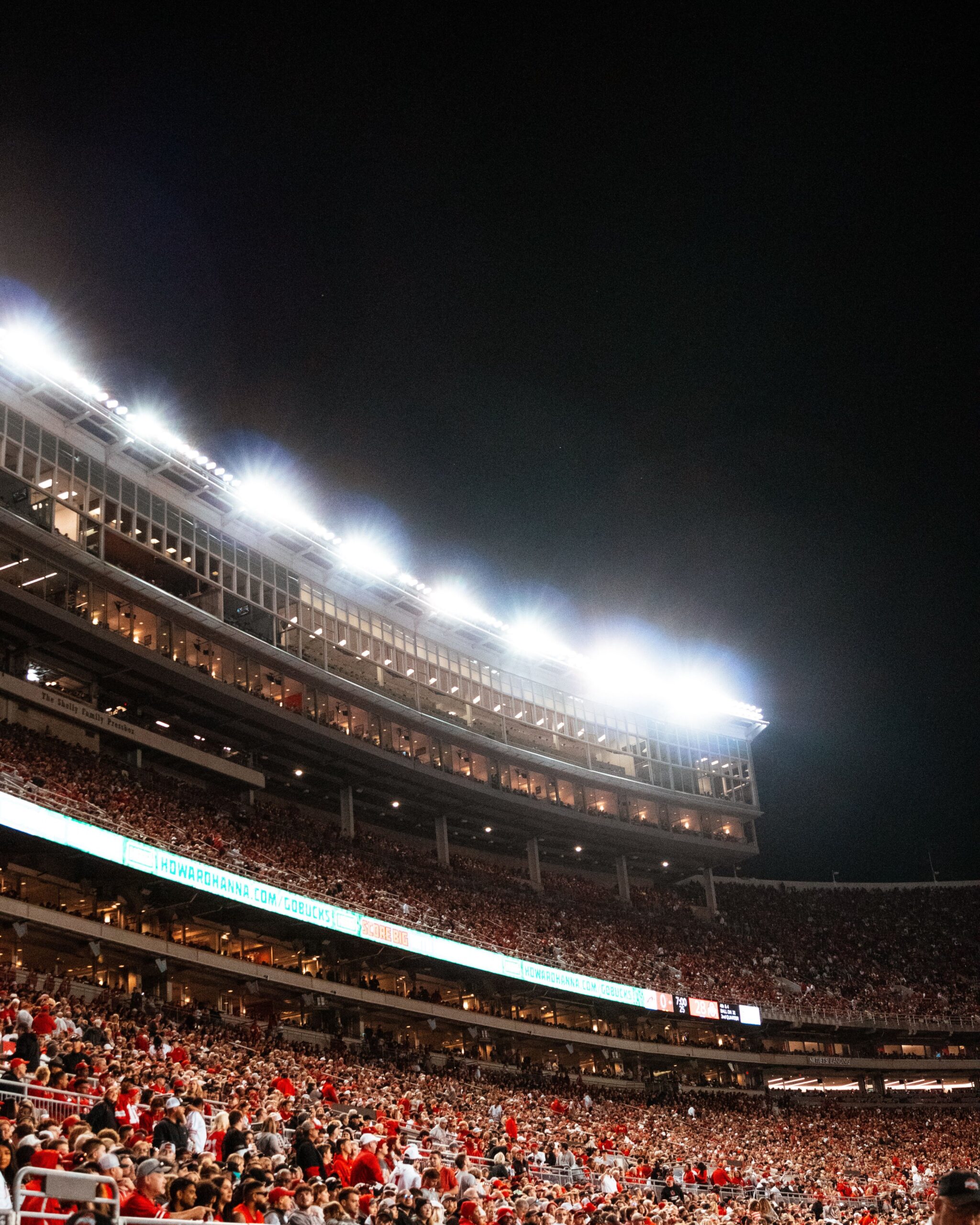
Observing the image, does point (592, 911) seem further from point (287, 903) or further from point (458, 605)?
point (287, 903)

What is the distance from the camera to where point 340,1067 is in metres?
30.8

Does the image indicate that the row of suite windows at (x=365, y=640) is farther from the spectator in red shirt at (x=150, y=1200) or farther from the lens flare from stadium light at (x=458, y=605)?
the spectator in red shirt at (x=150, y=1200)

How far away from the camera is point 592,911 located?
52594 millimetres

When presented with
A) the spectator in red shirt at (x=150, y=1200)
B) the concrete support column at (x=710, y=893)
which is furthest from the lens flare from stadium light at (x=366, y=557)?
the spectator in red shirt at (x=150, y=1200)

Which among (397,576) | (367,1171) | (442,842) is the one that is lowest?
(367,1171)

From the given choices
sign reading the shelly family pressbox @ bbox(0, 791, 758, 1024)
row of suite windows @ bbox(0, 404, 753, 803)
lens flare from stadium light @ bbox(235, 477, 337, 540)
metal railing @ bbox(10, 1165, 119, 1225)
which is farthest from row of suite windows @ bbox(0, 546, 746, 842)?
metal railing @ bbox(10, 1165, 119, 1225)

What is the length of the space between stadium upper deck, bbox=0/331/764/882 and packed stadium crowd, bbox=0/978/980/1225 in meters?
12.3

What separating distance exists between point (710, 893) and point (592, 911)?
10.8m

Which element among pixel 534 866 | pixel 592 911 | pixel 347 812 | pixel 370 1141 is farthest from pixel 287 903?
pixel 534 866

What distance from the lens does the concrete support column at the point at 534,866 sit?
53.2 metres

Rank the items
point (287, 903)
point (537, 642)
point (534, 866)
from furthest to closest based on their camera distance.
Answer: point (537, 642), point (534, 866), point (287, 903)

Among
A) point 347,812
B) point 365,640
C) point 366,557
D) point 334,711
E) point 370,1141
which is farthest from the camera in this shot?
point 365,640

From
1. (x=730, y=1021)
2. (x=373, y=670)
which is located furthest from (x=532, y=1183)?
(x=730, y=1021)

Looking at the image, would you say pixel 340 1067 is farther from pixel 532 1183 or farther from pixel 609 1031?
pixel 609 1031
